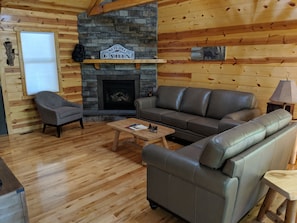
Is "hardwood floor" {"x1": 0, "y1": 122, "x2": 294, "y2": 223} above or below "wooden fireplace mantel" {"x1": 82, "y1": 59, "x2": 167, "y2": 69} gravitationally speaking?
below

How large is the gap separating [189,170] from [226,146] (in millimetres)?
380

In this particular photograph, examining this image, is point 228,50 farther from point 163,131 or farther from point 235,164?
point 235,164

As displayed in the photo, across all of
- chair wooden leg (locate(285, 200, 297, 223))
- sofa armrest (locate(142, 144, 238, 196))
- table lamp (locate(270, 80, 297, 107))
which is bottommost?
chair wooden leg (locate(285, 200, 297, 223))

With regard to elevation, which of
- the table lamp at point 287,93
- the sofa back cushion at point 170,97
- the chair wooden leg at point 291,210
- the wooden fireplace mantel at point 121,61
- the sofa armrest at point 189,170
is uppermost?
the wooden fireplace mantel at point 121,61

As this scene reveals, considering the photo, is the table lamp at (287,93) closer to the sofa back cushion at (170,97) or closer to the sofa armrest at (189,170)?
the sofa back cushion at (170,97)

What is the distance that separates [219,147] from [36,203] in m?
1.96

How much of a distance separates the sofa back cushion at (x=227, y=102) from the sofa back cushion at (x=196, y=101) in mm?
100

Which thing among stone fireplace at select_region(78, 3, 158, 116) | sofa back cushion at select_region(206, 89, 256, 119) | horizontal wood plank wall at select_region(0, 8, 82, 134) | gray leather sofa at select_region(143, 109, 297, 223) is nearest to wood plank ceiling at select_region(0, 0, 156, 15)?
horizontal wood plank wall at select_region(0, 8, 82, 134)

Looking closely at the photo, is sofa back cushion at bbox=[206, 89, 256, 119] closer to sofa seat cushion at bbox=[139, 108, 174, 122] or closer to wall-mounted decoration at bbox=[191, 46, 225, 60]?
wall-mounted decoration at bbox=[191, 46, 225, 60]

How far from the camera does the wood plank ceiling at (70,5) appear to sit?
4.06 metres

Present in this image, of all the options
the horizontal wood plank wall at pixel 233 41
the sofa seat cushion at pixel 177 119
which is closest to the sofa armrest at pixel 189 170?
the sofa seat cushion at pixel 177 119

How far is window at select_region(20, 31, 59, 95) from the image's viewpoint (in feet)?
14.7

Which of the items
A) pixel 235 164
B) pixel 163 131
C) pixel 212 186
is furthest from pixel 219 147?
pixel 163 131

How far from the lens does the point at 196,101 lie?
13.8ft
